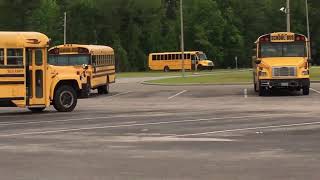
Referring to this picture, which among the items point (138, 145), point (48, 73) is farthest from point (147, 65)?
point (138, 145)

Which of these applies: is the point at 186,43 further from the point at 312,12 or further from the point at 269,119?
the point at 269,119

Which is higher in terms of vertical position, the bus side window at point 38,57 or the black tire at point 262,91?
the bus side window at point 38,57

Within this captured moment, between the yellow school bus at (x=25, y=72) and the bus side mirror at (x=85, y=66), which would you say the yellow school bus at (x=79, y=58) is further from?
the yellow school bus at (x=25, y=72)

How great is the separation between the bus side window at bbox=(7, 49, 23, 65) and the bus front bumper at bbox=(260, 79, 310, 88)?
13.1 meters

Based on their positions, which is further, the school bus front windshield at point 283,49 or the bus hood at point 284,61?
the school bus front windshield at point 283,49

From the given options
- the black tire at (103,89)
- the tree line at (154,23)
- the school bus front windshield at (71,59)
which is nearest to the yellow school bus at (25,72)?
the school bus front windshield at (71,59)

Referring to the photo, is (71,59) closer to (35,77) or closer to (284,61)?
(284,61)

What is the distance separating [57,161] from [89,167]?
33.5 inches

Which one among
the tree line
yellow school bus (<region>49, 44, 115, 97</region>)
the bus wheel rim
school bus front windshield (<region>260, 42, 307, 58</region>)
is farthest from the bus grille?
the tree line

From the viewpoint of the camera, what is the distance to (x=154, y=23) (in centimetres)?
9750

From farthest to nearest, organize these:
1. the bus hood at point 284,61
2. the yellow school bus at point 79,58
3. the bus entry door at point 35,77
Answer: the yellow school bus at point 79,58, the bus hood at point 284,61, the bus entry door at point 35,77

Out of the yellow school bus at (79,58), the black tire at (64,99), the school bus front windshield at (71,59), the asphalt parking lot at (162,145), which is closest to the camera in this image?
the asphalt parking lot at (162,145)

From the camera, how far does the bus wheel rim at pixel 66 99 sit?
2192 centimetres

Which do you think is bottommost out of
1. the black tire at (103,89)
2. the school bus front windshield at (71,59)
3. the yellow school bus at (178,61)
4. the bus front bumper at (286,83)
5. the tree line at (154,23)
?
the black tire at (103,89)
